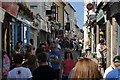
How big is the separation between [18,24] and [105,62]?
22.4ft

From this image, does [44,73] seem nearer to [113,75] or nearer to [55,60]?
[113,75]

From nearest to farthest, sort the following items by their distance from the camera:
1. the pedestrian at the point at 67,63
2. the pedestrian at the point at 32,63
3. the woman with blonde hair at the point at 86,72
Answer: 1. the woman with blonde hair at the point at 86,72
2. the pedestrian at the point at 32,63
3. the pedestrian at the point at 67,63

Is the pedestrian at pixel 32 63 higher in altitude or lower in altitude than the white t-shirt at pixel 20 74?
higher

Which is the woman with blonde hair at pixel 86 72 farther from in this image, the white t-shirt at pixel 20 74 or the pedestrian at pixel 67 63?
the pedestrian at pixel 67 63

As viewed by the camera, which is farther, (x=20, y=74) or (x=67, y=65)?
(x=67, y=65)

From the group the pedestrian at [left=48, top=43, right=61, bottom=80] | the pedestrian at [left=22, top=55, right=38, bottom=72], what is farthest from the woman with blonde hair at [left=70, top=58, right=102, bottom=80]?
the pedestrian at [left=48, top=43, right=61, bottom=80]

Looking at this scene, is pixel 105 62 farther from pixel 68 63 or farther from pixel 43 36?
pixel 43 36

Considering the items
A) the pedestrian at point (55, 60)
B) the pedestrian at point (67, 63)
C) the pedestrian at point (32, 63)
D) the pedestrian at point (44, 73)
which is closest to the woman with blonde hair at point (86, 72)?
the pedestrian at point (44, 73)

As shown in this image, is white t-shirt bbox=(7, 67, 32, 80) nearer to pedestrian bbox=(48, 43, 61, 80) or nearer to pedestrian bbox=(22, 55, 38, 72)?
pedestrian bbox=(22, 55, 38, 72)

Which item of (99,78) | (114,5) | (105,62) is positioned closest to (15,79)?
(99,78)

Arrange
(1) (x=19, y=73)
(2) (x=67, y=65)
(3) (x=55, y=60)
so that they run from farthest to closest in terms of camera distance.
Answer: (3) (x=55, y=60)
(2) (x=67, y=65)
(1) (x=19, y=73)

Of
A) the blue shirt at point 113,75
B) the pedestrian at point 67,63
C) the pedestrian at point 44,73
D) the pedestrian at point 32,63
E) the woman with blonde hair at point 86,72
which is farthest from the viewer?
the pedestrian at point 67,63

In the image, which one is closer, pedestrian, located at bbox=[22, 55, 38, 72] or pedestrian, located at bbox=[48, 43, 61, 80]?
pedestrian, located at bbox=[22, 55, 38, 72]

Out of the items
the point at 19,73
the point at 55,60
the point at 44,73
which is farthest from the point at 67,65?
the point at 19,73
